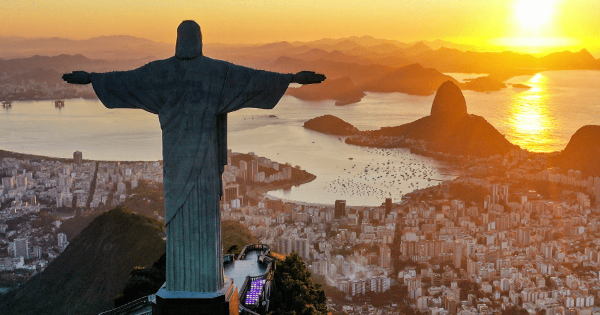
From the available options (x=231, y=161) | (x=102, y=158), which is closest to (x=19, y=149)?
(x=102, y=158)

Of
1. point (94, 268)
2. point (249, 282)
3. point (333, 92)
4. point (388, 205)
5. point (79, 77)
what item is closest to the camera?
point (79, 77)

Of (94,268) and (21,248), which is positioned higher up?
(94,268)

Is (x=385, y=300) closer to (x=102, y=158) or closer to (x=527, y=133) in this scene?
(x=102, y=158)

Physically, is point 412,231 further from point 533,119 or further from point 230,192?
point 533,119

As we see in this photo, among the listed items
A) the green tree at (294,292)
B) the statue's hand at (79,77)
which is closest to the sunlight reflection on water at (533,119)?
the green tree at (294,292)

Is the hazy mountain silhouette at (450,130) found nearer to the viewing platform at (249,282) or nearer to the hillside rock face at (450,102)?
the hillside rock face at (450,102)

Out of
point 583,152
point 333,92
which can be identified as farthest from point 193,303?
point 333,92

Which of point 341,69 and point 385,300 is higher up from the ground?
point 341,69
